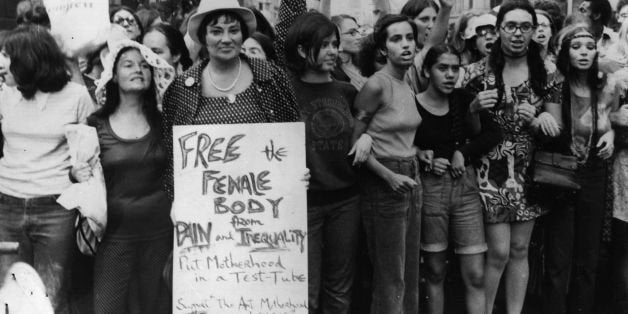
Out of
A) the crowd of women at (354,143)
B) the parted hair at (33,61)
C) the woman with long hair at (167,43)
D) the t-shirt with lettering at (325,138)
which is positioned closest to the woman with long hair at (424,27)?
the crowd of women at (354,143)

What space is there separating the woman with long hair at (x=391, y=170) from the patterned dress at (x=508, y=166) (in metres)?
0.48

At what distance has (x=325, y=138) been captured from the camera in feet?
15.1

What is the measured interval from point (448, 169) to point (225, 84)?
1441mm

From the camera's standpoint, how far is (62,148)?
4543 millimetres

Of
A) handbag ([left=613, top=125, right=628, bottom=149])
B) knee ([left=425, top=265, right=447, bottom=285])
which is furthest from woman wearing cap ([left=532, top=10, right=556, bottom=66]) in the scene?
knee ([left=425, top=265, right=447, bottom=285])

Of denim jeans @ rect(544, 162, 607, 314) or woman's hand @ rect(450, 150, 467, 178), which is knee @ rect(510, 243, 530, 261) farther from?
woman's hand @ rect(450, 150, 467, 178)

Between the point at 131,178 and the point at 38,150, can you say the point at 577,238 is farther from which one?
the point at 38,150

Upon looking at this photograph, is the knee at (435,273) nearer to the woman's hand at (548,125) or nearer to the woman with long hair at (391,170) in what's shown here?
the woman with long hair at (391,170)

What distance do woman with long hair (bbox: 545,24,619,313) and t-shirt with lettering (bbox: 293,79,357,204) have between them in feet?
4.55

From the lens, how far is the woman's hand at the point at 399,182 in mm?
4660

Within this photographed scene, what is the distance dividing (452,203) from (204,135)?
→ 5.15 feet

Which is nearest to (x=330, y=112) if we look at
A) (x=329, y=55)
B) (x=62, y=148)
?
(x=329, y=55)

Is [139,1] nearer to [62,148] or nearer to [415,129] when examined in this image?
[62,148]

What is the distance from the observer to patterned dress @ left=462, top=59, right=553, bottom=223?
5.00 m
